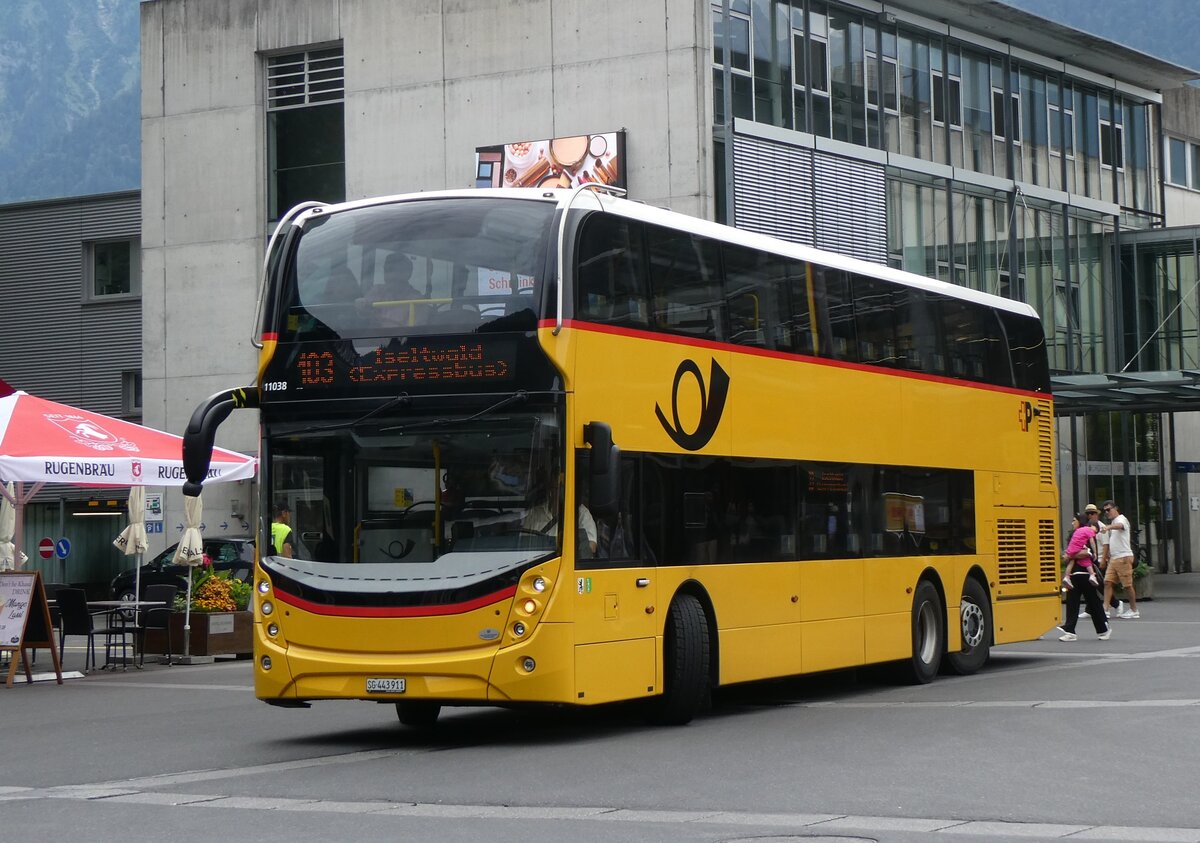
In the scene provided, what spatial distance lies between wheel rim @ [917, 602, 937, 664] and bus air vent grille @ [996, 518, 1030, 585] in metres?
1.96

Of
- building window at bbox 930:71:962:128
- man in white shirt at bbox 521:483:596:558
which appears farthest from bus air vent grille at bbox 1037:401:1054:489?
building window at bbox 930:71:962:128

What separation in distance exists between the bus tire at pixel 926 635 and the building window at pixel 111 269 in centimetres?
3337

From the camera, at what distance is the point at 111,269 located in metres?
48.5

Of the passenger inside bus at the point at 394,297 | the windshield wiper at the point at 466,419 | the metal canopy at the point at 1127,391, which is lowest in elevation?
the windshield wiper at the point at 466,419

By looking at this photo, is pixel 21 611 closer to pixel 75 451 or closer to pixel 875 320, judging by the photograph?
pixel 75 451

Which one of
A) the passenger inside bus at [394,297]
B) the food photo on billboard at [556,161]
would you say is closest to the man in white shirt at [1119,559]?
the food photo on billboard at [556,161]

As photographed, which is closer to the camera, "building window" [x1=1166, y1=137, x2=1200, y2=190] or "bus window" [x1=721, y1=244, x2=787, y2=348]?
"bus window" [x1=721, y1=244, x2=787, y2=348]

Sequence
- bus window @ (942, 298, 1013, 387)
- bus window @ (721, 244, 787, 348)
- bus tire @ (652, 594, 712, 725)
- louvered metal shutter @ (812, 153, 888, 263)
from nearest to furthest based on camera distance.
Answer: bus tire @ (652, 594, 712, 725) < bus window @ (721, 244, 787, 348) < bus window @ (942, 298, 1013, 387) < louvered metal shutter @ (812, 153, 888, 263)

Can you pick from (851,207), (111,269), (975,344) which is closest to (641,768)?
(975,344)

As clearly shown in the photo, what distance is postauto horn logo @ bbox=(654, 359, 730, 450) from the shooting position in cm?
1409

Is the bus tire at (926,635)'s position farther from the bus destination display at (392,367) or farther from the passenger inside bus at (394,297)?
the passenger inside bus at (394,297)

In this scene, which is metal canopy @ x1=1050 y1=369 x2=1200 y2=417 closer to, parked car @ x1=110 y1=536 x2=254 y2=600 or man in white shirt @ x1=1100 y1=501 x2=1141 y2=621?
man in white shirt @ x1=1100 y1=501 x2=1141 y2=621

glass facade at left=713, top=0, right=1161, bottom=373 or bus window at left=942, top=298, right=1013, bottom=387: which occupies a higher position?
glass facade at left=713, top=0, right=1161, bottom=373

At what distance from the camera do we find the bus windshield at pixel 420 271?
1296 centimetres
